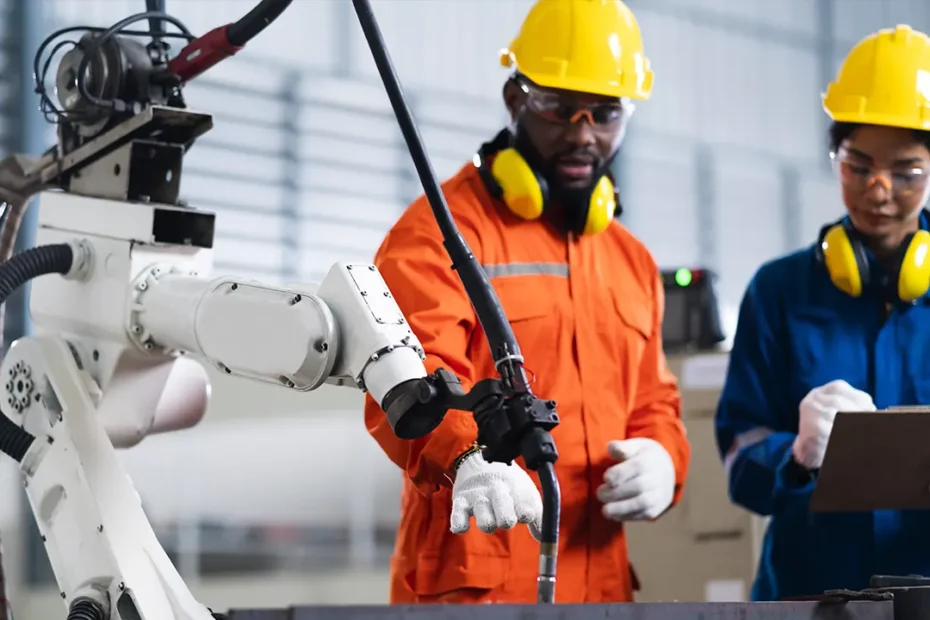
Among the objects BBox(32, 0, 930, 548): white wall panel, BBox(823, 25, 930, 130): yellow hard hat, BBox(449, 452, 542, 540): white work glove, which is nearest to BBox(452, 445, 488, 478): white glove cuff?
BBox(449, 452, 542, 540): white work glove

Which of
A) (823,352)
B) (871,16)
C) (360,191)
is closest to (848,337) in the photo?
(823,352)

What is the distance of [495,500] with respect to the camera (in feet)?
4.68

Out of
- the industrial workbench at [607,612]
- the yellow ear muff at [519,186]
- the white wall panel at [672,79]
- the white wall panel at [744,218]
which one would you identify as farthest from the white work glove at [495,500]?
the white wall panel at [744,218]

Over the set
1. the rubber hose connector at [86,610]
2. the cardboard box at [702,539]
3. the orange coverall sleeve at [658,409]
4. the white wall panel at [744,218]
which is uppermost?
the white wall panel at [744,218]

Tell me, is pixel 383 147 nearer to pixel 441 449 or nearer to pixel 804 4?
pixel 804 4

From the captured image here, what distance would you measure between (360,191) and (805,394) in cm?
422

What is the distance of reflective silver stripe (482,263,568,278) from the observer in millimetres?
2027

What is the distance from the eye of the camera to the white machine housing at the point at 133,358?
4.44 feet

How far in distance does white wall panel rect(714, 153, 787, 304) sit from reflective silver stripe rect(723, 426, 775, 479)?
6033mm

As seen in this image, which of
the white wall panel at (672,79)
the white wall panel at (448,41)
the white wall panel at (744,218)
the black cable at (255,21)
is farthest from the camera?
the white wall panel at (744,218)

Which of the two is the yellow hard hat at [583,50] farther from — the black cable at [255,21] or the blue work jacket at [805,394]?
the black cable at [255,21]

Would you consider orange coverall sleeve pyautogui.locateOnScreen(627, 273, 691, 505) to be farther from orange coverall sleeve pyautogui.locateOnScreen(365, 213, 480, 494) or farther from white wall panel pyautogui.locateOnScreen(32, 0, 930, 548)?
white wall panel pyautogui.locateOnScreen(32, 0, 930, 548)

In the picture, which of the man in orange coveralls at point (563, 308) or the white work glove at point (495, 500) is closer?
the white work glove at point (495, 500)

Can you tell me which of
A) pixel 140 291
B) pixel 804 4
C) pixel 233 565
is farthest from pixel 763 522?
pixel 804 4
